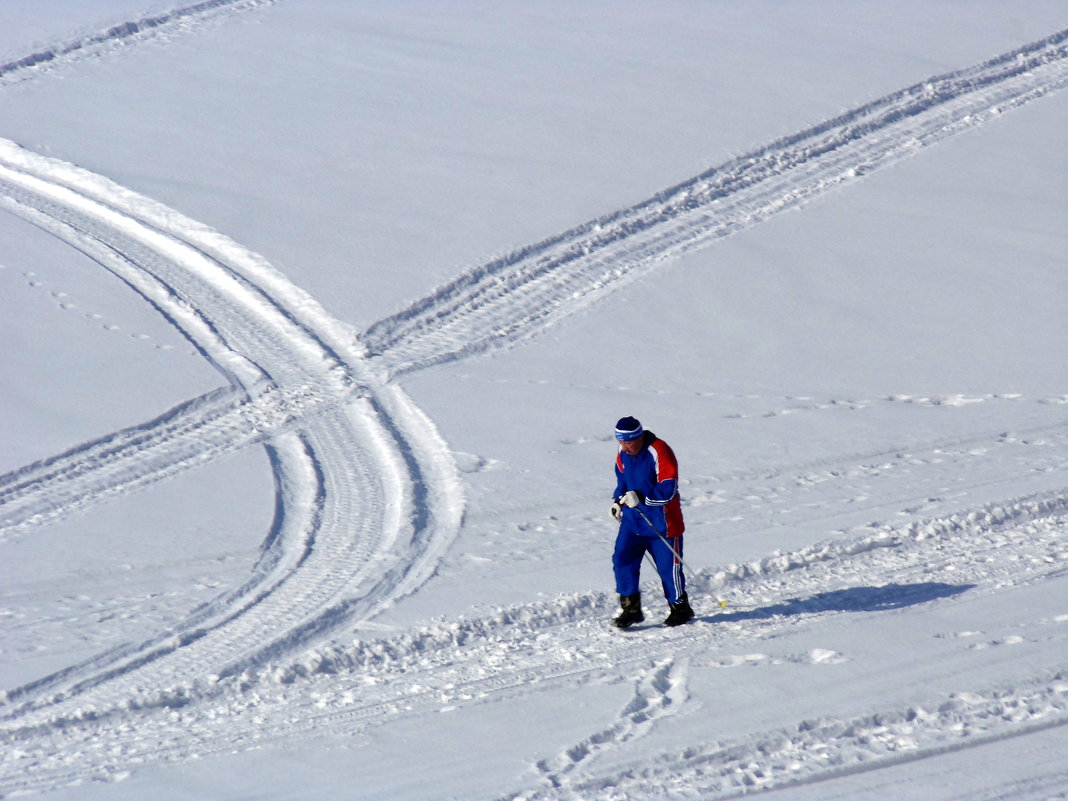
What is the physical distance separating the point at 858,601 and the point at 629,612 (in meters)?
1.27

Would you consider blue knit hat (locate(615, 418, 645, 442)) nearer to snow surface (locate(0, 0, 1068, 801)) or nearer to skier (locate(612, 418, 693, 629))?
skier (locate(612, 418, 693, 629))

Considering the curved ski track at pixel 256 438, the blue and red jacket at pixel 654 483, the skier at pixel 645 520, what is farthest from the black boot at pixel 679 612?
the curved ski track at pixel 256 438

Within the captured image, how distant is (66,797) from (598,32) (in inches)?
553

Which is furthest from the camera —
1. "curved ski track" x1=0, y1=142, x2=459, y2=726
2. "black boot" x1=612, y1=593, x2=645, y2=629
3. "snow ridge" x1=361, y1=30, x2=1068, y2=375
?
"snow ridge" x1=361, y1=30, x2=1068, y2=375

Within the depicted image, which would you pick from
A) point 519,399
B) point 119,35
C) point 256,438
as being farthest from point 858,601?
point 119,35

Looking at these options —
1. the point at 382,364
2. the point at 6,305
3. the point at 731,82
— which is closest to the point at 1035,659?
the point at 382,364

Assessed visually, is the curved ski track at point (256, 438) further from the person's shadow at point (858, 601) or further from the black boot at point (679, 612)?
the person's shadow at point (858, 601)

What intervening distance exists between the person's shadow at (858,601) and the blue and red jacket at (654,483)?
25.1 inches

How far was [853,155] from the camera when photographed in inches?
514

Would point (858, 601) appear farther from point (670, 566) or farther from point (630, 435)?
point (630, 435)

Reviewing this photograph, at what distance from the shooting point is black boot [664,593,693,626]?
5.96 metres

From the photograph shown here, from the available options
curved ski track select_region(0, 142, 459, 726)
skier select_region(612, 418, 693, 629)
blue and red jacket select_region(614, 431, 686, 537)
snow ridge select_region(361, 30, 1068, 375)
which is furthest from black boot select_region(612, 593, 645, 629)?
snow ridge select_region(361, 30, 1068, 375)

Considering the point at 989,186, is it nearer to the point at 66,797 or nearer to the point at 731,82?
the point at 731,82

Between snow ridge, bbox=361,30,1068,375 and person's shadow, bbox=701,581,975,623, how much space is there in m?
4.08
